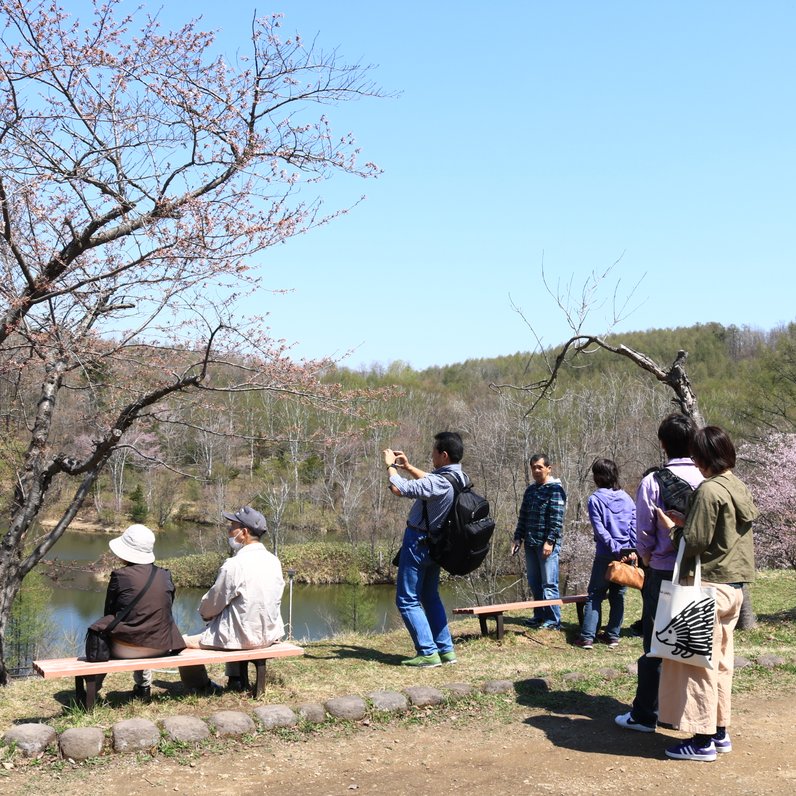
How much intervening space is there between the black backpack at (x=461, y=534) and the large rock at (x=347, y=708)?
1191 millimetres

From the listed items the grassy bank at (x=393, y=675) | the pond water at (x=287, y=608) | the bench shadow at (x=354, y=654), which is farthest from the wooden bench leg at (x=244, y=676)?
the pond water at (x=287, y=608)

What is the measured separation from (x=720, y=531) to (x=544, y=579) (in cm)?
384

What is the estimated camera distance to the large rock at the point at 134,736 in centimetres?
412

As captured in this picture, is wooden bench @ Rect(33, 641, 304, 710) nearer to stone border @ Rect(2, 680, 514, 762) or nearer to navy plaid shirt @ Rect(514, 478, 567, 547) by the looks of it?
stone border @ Rect(2, 680, 514, 762)

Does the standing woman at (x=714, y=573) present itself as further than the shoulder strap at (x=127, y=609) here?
No

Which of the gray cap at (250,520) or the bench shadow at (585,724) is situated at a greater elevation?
the gray cap at (250,520)

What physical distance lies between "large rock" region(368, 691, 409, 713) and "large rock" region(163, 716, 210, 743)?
1028 millimetres

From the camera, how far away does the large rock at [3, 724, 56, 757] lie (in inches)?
159

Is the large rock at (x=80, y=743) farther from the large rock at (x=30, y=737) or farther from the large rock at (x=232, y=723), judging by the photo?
the large rock at (x=232, y=723)

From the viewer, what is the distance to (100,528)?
3644 centimetres

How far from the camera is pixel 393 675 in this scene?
5734 mm

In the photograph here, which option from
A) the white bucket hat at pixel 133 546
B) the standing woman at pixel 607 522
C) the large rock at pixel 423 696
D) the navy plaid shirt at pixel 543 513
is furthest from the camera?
the navy plaid shirt at pixel 543 513

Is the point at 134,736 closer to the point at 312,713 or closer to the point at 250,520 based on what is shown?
the point at 312,713

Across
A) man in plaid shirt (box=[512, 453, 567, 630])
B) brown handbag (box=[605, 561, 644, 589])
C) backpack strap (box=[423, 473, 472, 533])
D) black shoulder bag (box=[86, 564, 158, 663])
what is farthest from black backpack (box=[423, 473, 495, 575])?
black shoulder bag (box=[86, 564, 158, 663])
